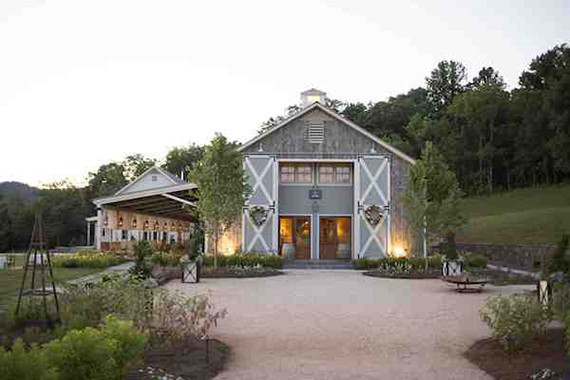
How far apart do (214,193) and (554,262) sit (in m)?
12.1

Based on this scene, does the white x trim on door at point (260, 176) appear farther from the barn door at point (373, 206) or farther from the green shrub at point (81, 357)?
the green shrub at point (81, 357)

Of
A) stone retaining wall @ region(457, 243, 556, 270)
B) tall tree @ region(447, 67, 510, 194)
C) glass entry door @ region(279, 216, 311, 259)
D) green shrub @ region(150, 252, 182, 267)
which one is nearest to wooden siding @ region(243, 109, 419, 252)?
glass entry door @ region(279, 216, 311, 259)

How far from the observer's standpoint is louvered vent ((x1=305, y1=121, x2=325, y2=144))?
23.4 m

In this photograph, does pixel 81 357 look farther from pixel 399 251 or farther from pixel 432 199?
pixel 399 251

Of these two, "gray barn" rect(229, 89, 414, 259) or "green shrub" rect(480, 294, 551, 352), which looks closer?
"green shrub" rect(480, 294, 551, 352)

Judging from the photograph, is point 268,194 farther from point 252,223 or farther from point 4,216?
point 4,216

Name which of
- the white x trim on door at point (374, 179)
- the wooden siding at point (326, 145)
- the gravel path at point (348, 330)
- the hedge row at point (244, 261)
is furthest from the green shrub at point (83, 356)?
the white x trim on door at point (374, 179)

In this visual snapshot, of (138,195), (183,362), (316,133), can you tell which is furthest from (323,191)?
(183,362)

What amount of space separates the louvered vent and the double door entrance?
11.3 ft

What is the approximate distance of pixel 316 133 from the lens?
23438 millimetres

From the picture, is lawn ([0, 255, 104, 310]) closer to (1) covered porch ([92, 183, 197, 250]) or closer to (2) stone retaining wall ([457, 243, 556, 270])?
(1) covered porch ([92, 183, 197, 250])

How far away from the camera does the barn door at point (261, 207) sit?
893 inches

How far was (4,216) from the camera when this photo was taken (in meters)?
48.6

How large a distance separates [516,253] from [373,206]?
617 cm
